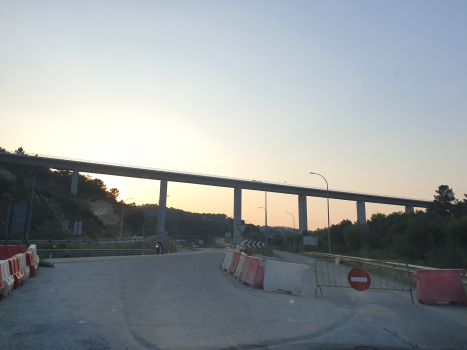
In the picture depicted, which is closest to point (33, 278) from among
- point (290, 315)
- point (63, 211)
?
point (290, 315)

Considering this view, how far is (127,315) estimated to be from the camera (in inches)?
332

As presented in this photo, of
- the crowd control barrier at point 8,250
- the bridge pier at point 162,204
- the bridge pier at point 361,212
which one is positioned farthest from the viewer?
the bridge pier at point 361,212

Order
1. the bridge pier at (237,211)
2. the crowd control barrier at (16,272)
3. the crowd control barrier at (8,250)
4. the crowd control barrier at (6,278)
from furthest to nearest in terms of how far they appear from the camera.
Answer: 1. the bridge pier at (237,211)
2. the crowd control barrier at (8,250)
3. the crowd control barrier at (16,272)
4. the crowd control barrier at (6,278)

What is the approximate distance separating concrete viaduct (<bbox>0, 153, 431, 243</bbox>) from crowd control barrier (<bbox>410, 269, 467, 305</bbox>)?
172 ft

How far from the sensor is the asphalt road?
6.57 metres

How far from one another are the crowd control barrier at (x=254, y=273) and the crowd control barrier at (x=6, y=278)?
773cm

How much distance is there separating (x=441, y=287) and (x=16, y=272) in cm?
1295

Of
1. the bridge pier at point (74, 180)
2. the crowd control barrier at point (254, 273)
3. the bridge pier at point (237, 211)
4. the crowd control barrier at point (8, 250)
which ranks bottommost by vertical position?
the crowd control barrier at point (254, 273)

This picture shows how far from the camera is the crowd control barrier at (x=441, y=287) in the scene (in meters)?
10.8

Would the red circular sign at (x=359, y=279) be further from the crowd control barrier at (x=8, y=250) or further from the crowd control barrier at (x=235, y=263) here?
the crowd control barrier at (x=8, y=250)

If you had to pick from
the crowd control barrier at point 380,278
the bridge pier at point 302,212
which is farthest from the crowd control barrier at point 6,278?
the bridge pier at point 302,212

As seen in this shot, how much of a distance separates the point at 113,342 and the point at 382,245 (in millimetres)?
49992

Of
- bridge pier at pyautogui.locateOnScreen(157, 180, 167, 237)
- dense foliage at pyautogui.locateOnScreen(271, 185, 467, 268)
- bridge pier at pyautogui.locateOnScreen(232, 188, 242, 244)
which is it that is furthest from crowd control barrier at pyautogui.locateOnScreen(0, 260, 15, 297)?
bridge pier at pyautogui.locateOnScreen(232, 188, 242, 244)

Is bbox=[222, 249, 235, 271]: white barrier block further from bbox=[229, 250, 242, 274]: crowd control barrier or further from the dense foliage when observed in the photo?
the dense foliage
